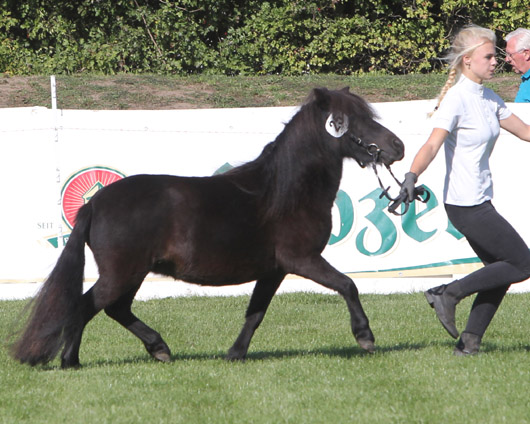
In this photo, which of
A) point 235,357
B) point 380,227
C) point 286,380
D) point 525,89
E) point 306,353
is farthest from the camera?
point 380,227

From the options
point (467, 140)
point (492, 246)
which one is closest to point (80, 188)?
point (467, 140)

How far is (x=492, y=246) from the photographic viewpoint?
221 inches

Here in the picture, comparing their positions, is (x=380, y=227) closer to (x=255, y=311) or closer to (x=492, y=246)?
(x=255, y=311)

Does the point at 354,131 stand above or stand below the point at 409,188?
above

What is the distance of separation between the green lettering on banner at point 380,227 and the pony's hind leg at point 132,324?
13.7ft

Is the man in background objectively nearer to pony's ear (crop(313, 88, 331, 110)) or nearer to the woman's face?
the woman's face

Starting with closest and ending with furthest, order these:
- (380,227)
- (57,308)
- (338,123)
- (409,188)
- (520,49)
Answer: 1. (409,188)
2. (57,308)
3. (338,123)
4. (520,49)
5. (380,227)

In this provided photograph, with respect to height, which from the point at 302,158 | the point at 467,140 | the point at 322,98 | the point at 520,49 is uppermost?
the point at 322,98

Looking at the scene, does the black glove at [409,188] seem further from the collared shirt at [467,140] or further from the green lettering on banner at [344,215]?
the green lettering on banner at [344,215]

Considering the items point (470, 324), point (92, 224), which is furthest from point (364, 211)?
point (92, 224)

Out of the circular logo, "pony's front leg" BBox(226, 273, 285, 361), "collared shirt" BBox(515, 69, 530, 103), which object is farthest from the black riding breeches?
the circular logo

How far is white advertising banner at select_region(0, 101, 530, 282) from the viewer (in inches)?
378

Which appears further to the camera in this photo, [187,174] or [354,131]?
[187,174]

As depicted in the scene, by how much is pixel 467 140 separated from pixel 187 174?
4769 millimetres
